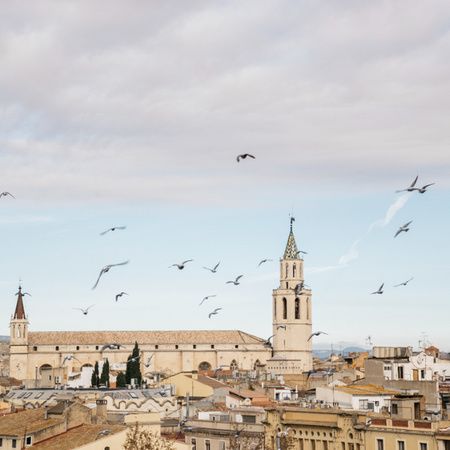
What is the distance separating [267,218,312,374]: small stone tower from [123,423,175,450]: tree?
4950 inches

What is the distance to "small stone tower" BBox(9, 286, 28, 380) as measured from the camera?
18262 cm

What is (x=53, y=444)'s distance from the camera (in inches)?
2322

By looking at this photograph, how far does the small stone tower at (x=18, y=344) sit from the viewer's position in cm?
18262

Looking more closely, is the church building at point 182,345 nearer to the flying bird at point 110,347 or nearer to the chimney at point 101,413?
the flying bird at point 110,347

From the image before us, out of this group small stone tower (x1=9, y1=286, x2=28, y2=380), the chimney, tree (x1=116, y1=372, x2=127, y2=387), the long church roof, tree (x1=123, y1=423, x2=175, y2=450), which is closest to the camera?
tree (x1=123, y1=423, x2=175, y2=450)

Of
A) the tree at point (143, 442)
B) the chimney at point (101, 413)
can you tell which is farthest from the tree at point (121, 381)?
the tree at point (143, 442)

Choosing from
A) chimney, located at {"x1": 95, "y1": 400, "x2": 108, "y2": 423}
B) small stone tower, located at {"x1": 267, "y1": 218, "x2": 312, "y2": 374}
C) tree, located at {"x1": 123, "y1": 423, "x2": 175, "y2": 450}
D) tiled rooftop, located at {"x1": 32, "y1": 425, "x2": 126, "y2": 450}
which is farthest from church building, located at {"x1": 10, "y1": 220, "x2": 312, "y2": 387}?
tree, located at {"x1": 123, "y1": 423, "x2": 175, "y2": 450}

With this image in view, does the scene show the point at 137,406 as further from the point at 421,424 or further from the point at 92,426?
the point at 421,424

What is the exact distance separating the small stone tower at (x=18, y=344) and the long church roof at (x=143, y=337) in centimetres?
172

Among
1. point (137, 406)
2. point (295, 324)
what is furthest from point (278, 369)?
point (137, 406)

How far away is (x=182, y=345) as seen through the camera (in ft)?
625

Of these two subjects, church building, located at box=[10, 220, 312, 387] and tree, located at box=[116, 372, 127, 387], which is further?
church building, located at box=[10, 220, 312, 387]

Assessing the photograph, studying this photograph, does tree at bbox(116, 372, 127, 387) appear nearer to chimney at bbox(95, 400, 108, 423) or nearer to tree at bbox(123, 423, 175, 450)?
chimney at bbox(95, 400, 108, 423)

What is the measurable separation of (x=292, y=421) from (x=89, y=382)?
71715 mm
